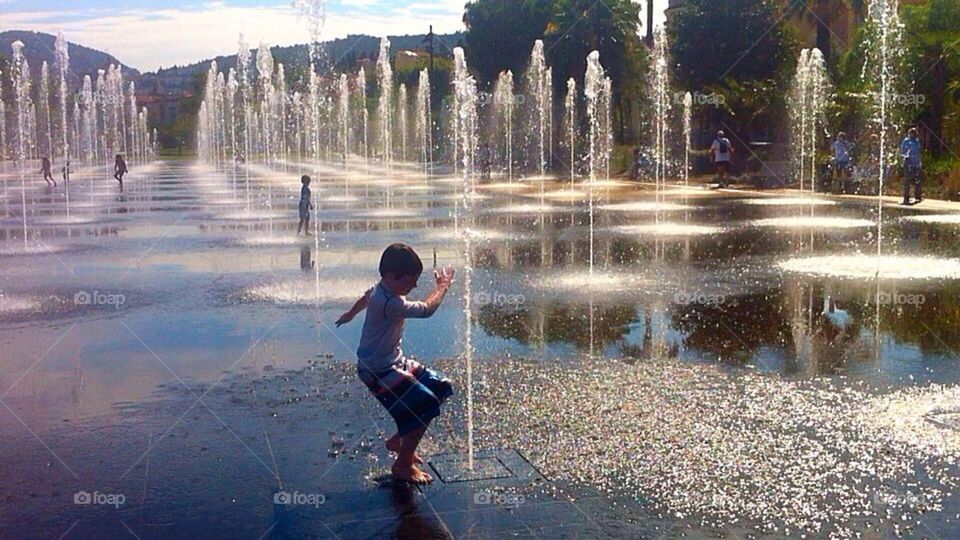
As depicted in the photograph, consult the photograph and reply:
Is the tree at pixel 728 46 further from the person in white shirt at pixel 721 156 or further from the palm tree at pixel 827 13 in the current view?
the person in white shirt at pixel 721 156

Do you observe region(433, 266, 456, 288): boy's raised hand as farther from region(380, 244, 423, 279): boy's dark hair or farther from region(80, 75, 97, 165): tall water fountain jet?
region(80, 75, 97, 165): tall water fountain jet

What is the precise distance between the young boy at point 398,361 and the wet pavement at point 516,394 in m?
0.25

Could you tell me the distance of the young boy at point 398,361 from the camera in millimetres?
5664

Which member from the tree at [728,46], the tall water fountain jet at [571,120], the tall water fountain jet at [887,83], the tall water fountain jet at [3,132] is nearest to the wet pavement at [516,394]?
the tall water fountain jet at [887,83]

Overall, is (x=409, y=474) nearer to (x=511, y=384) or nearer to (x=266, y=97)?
(x=511, y=384)

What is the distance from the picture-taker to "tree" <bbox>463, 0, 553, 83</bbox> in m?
59.1

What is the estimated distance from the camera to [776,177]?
33.1m

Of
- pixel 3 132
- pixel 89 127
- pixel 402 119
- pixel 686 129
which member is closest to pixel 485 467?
pixel 686 129

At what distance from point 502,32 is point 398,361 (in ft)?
185

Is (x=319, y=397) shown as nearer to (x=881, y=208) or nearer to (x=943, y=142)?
(x=881, y=208)

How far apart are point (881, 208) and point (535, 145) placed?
30.2 m

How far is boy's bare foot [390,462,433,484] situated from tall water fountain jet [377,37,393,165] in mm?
40685

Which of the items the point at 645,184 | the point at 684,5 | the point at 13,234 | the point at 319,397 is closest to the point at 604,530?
the point at 319,397

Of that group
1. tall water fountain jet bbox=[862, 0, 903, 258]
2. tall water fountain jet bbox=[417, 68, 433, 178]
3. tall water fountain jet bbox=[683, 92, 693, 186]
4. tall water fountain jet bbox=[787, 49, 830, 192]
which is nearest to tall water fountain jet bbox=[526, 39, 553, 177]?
tall water fountain jet bbox=[683, 92, 693, 186]
